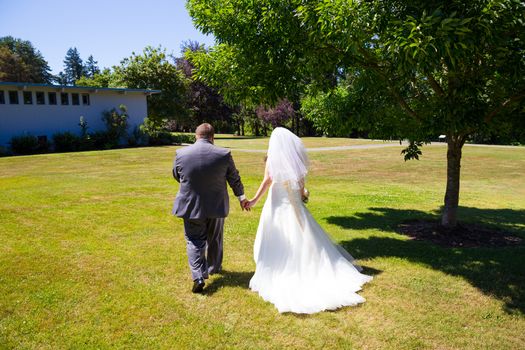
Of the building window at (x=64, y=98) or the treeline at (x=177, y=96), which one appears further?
the treeline at (x=177, y=96)

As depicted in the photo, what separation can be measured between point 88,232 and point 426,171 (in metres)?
16.4

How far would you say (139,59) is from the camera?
153ft

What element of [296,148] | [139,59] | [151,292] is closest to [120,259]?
[151,292]

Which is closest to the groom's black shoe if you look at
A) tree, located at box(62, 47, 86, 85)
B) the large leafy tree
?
the large leafy tree

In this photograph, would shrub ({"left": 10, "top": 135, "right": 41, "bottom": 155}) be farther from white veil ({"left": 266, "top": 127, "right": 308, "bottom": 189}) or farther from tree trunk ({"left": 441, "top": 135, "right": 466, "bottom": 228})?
tree trunk ({"left": 441, "top": 135, "right": 466, "bottom": 228})

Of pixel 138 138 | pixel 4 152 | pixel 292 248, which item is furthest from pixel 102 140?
A: pixel 292 248

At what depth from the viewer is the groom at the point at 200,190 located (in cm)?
525

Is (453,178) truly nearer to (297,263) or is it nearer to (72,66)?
(297,263)

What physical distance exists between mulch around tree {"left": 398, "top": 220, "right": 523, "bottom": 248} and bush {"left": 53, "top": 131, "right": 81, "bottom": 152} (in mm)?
30638

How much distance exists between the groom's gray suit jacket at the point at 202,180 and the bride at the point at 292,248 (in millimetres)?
561

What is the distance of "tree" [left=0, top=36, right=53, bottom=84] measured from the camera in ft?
232

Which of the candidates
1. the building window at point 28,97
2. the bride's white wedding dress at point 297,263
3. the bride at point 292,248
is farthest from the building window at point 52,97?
the bride's white wedding dress at point 297,263

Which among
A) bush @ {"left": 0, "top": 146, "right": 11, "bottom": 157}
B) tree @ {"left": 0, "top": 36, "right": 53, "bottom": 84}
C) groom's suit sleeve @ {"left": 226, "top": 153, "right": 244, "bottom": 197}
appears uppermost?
tree @ {"left": 0, "top": 36, "right": 53, "bottom": 84}

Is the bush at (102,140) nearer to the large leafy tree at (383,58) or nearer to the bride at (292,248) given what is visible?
the large leafy tree at (383,58)
